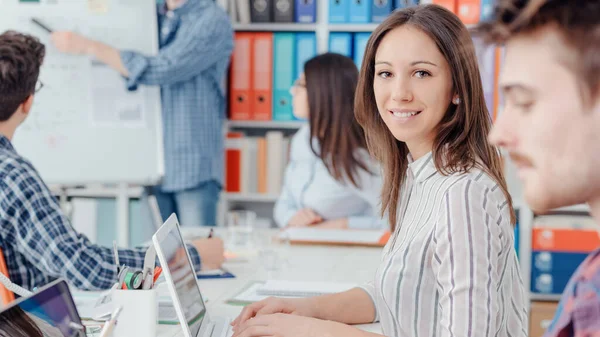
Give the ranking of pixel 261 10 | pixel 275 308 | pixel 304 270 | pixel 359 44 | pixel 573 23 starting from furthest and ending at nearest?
pixel 261 10
pixel 359 44
pixel 304 270
pixel 275 308
pixel 573 23

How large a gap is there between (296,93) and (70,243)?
4.90ft

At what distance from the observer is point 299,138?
3.00 meters

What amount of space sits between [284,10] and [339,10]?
0.88 feet

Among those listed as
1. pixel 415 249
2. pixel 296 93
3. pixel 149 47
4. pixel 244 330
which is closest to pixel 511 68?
pixel 415 249

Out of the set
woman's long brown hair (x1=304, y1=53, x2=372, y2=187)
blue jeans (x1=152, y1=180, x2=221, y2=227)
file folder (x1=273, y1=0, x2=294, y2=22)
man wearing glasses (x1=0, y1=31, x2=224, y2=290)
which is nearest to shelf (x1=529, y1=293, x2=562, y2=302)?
woman's long brown hair (x1=304, y1=53, x2=372, y2=187)

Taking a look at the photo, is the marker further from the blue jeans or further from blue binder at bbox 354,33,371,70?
blue binder at bbox 354,33,371,70

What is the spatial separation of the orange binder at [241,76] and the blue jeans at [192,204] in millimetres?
419

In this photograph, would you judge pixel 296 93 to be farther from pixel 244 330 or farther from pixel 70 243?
pixel 244 330

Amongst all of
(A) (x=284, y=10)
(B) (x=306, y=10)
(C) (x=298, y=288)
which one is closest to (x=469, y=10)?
(B) (x=306, y=10)

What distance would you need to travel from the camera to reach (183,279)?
1.32m

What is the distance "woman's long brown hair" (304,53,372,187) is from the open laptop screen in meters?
1.42

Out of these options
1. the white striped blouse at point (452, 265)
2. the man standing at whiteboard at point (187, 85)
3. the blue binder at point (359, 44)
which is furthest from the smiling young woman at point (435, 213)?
the blue binder at point (359, 44)

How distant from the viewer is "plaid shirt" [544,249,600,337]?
642mm

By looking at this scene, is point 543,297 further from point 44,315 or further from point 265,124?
point 44,315
